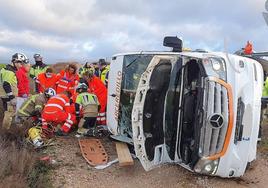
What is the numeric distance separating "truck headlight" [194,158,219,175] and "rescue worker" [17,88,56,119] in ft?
13.1

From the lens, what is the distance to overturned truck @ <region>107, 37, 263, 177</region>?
17.4ft

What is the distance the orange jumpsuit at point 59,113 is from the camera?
7645mm

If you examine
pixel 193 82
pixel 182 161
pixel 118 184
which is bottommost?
pixel 118 184

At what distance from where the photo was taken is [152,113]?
588 cm

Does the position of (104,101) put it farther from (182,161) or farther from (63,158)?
(182,161)

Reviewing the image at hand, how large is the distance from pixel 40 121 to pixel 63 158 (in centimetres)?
160

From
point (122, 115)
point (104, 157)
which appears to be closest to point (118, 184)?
point (104, 157)

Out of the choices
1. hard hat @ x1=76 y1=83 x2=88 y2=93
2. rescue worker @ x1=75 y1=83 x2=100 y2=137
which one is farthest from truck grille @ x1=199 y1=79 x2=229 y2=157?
hard hat @ x1=76 y1=83 x2=88 y2=93

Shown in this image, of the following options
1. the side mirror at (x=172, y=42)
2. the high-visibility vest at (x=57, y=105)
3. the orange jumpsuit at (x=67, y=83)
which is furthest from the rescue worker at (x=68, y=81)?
the side mirror at (x=172, y=42)

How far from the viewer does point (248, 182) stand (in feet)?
19.4

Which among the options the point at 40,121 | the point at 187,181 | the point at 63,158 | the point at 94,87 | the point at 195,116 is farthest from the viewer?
the point at 94,87

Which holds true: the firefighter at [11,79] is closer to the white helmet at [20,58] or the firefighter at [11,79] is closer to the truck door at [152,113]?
the white helmet at [20,58]

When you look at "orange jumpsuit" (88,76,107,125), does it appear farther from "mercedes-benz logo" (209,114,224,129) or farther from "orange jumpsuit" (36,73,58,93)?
"mercedes-benz logo" (209,114,224,129)

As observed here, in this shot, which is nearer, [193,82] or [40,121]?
[193,82]
